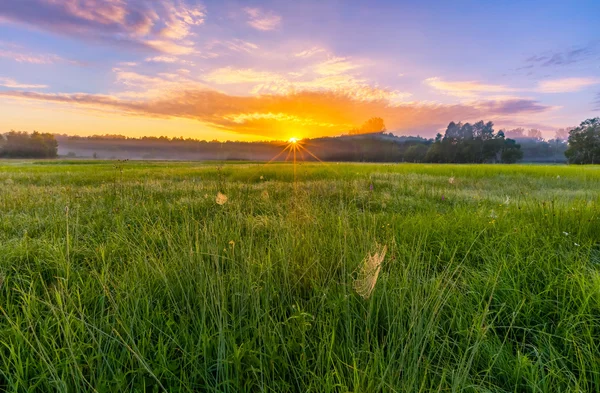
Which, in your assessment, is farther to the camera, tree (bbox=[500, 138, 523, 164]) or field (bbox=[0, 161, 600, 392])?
tree (bbox=[500, 138, 523, 164])

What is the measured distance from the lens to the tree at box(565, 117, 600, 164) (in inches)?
2475

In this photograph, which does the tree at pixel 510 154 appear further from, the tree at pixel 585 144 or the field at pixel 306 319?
the field at pixel 306 319

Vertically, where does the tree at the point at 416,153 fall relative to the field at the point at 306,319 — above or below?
above

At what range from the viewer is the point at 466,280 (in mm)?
2322

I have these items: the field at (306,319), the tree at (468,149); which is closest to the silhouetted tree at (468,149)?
the tree at (468,149)

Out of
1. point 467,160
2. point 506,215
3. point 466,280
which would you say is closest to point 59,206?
point 466,280

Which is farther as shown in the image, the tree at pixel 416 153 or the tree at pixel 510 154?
the tree at pixel 416 153

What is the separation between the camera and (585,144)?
64.9m

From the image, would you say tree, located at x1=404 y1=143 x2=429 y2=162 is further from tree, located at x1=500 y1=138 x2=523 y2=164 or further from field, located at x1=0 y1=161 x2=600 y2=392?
field, located at x1=0 y1=161 x2=600 y2=392

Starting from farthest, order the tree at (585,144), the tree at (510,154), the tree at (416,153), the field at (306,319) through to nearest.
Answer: the tree at (416,153) < the tree at (510,154) < the tree at (585,144) < the field at (306,319)

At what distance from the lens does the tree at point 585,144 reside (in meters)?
62.9

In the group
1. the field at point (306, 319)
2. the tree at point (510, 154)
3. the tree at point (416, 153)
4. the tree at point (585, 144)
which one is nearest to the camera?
the field at point (306, 319)

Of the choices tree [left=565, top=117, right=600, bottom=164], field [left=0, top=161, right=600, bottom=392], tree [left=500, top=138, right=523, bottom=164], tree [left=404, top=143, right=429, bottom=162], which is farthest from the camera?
tree [left=404, top=143, right=429, bottom=162]

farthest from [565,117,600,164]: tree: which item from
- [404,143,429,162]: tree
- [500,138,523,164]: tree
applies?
[404,143,429,162]: tree
